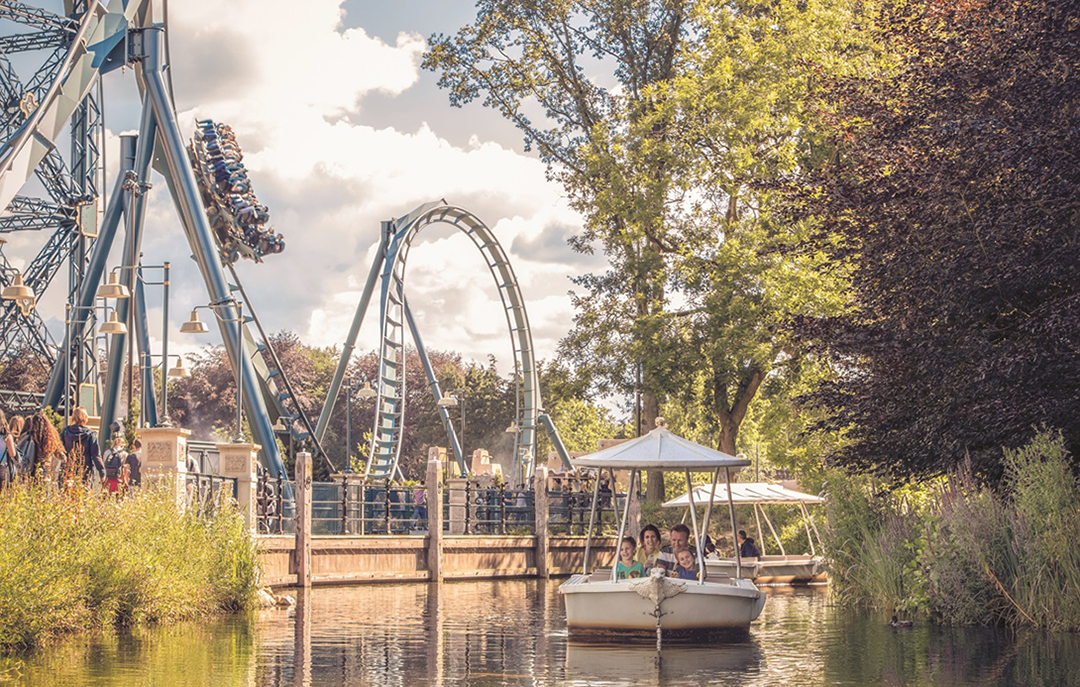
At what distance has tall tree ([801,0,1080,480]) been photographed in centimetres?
1702

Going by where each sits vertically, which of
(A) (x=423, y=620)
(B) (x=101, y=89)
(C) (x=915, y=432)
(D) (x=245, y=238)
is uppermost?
(B) (x=101, y=89)

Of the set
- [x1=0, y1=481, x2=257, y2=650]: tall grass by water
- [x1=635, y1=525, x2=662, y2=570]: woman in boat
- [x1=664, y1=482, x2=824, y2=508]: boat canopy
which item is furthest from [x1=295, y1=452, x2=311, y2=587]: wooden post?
[x1=635, y1=525, x2=662, y2=570]: woman in boat

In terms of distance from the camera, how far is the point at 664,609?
17.1 meters

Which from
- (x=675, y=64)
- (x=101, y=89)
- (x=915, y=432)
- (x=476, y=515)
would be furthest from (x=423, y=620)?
(x=101, y=89)

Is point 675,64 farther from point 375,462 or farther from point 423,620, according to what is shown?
point 423,620

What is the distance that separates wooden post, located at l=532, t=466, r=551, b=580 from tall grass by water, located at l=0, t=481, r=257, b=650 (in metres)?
15.6

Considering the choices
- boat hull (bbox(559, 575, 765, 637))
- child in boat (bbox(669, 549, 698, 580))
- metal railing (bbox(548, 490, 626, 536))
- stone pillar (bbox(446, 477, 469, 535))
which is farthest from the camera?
metal railing (bbox(548, 490, 626, 536))

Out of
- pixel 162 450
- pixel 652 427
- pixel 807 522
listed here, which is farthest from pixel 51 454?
pixel 652 427

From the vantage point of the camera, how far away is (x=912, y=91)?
19969 mm

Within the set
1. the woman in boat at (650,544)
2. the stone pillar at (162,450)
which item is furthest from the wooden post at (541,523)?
the woman in boat at (650,544)

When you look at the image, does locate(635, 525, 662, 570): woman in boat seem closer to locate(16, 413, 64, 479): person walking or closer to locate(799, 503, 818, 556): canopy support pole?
locate(16, 413, 64, 479): person walking

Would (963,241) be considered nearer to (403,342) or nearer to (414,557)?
(414,557)

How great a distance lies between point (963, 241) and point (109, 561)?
467 inches

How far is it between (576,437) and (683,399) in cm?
6879
